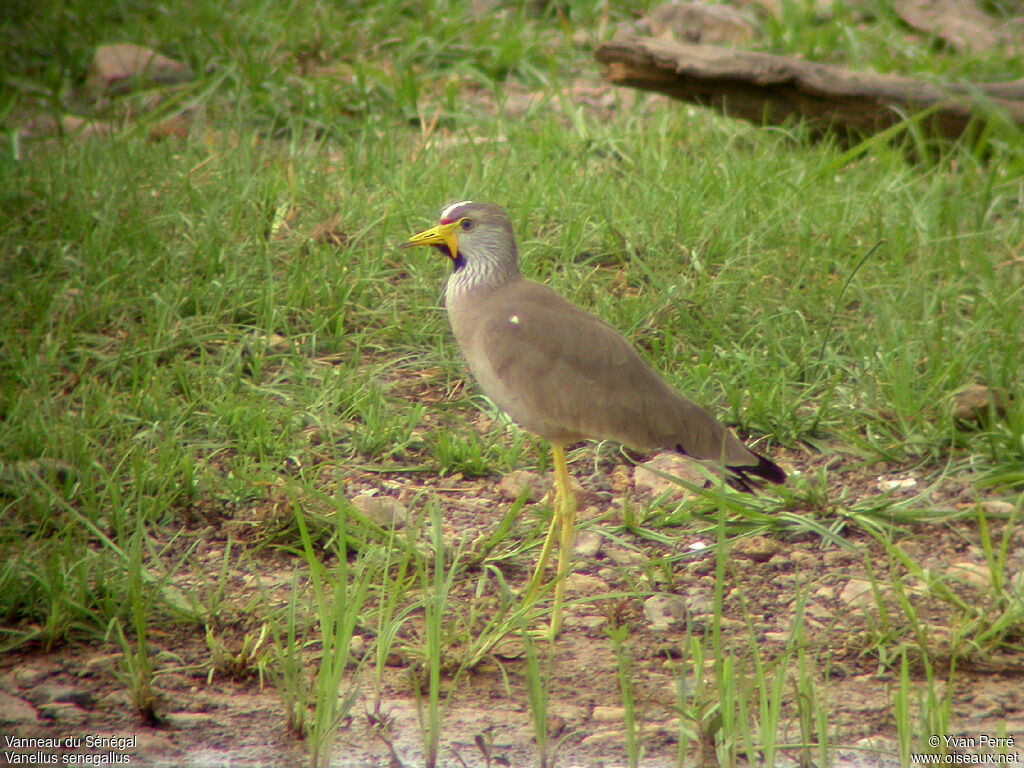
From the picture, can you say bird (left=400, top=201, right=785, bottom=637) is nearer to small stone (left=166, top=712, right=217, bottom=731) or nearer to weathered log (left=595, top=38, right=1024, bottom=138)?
small stone (left=166, top=712, right=217, bottom=731)

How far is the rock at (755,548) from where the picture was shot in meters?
3.75

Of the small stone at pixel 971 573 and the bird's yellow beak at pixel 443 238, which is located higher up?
the bird's yellow beak at pixel 443 238

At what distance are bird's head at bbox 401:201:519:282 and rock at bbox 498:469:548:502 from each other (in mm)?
734

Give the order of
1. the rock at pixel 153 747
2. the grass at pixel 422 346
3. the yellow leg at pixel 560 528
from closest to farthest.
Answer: the rock at pixel 153 747 → the grass at pixel 422 346 → the yellow leg at pixel 560 528

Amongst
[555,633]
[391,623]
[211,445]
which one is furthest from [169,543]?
[555,633]

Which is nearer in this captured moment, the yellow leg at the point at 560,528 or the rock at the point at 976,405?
the yellow leg at the point at 560,528

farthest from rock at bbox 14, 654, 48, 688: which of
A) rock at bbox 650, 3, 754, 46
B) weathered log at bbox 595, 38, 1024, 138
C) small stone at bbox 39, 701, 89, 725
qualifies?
rock at bbox 650, 3, 754, 46

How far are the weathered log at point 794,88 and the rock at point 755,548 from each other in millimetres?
2705

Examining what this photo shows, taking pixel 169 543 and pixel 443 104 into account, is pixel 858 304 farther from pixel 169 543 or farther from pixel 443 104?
pixel 169 543

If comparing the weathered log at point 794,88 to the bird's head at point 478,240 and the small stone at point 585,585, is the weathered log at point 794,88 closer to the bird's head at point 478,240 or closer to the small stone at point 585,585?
the bird's head at point 478,240

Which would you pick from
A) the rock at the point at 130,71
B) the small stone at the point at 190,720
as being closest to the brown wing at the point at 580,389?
the small stone at the point at 190,720

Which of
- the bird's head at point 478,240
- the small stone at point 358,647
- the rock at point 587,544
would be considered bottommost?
the small stone at point 358,647

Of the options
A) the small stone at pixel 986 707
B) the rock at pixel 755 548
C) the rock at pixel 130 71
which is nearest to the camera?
the small stone at pixel 986 707

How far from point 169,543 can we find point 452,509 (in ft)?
3.00
